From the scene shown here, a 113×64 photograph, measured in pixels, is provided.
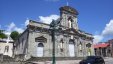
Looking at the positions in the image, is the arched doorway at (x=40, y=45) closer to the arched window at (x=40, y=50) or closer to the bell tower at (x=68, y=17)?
the arched window at (x=40, y=50)

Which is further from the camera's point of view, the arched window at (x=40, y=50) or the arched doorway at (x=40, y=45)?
the arched window at (x=40, y=50)

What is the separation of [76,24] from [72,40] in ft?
12.5

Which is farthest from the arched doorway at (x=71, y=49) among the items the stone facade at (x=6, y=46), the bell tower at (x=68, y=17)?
the stone facade at (x=6, y=46)

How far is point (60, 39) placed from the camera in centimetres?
3559

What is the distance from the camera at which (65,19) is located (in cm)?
3722

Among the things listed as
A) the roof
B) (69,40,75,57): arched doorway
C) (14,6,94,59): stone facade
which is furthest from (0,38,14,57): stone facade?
the roof

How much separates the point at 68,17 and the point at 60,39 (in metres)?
5.49

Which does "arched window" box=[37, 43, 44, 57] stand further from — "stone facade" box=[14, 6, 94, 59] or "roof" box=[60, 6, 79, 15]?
"roof" box=[60, 6, 79, 15]

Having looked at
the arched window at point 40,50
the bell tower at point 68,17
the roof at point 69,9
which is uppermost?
the roof at point 69,9

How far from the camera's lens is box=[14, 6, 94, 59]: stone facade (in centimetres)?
3150

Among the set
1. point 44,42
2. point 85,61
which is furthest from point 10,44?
point 85,61

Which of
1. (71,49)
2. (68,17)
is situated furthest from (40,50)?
(68,17)

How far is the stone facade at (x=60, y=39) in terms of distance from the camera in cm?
3150

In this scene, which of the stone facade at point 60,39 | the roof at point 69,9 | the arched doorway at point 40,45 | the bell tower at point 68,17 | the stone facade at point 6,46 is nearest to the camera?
the stone facade at point 60,39
